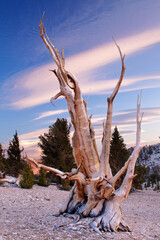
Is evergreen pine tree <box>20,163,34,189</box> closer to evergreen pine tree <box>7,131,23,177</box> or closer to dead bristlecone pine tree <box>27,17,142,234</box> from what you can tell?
dead bristlecone pine tree <box>27,17,142,234</box>

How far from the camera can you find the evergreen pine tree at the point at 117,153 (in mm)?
18578

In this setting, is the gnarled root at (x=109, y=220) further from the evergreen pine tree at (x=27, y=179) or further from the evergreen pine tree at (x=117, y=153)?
the evergreen pine tree at (x=117, y=153)

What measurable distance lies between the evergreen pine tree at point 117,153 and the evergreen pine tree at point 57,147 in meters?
3.58

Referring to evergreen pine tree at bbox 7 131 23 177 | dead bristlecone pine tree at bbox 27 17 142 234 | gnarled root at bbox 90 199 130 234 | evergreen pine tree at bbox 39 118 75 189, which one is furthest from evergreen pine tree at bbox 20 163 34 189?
evergreen pine tree at bbox 7 131 23 177

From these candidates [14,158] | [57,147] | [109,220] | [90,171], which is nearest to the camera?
[109,220]

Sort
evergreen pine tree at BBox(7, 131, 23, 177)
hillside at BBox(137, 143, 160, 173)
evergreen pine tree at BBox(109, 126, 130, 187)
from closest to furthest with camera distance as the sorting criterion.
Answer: evergreen pine tree at BBox(109, 126, 130, 187)
evergreen pine tree at BBox(7, 131, 23, 177)
hillside at BBox(137, 143, 160, 173)

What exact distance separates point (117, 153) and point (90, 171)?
40.3 ft

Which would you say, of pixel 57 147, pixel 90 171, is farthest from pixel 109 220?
pixel 57 147

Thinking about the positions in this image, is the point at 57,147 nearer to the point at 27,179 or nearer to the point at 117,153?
the point at 117,153

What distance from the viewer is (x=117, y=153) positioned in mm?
18797

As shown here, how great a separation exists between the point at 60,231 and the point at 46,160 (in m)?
15.6

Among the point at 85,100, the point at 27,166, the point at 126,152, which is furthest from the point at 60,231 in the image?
the point at 126,152

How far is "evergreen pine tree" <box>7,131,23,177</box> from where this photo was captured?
24.9m

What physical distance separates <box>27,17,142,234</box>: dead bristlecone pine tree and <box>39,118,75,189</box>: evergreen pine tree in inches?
518
